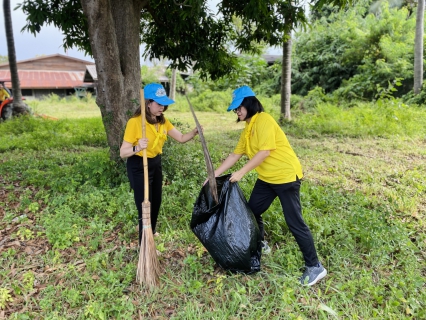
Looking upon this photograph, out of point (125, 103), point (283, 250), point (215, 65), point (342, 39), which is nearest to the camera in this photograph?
point (283, 250)

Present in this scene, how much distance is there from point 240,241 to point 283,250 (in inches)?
25.3

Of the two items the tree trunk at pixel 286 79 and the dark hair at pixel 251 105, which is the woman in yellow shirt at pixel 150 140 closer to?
the dark hair at pixel 251 105

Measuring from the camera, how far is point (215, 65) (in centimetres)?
637

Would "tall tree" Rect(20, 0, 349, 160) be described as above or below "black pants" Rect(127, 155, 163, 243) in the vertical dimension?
above

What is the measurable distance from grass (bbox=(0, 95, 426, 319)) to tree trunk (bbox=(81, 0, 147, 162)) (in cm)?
64

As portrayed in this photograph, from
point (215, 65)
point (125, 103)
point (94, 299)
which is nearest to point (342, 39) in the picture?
point (215, 65)

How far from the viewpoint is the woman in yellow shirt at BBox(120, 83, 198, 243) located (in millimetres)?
2674

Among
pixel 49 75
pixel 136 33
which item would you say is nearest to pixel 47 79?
pixel 49 75

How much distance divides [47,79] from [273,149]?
30303 millimetres

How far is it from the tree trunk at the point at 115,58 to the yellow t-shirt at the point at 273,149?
8.10 feet

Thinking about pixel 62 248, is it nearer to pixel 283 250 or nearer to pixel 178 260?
pixel 178 260

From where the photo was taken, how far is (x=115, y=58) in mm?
4285

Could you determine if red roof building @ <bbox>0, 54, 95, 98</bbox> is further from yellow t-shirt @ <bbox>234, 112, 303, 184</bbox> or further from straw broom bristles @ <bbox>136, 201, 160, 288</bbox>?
yellow t-shirt @ <bbox>234, 112, 303, 184</bbox>

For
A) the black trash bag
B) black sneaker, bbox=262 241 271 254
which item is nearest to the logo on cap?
the black trash bag
